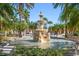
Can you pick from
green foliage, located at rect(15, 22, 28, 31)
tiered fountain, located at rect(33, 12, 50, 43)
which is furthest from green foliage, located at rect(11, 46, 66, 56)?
green foliage, located at rect(15, 22, 28, 31)

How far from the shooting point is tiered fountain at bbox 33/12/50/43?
308 cm

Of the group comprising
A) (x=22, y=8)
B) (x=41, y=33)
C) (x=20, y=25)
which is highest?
(x=22, y=8)

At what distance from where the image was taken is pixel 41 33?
122 inches

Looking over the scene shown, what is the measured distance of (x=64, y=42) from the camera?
310 centimetres

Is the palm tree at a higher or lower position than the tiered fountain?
higher

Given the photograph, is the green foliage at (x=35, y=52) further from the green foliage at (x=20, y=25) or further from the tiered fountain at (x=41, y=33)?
the green foliage at (x=20, y=25)

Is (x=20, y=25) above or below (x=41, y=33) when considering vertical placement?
above

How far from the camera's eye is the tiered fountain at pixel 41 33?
3082 mm

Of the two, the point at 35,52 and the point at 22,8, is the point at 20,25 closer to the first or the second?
the point at 22,8

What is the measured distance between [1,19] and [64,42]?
0.82 m

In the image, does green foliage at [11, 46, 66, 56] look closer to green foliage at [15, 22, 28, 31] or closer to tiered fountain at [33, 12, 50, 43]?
tiered fountain at [33, 12, 50, 43]

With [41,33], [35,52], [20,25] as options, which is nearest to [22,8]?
[20,25]

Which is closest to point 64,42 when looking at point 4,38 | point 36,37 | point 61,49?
point 61,49

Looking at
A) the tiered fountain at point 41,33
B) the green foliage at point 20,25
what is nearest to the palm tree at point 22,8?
the green foliage at point 20,25
